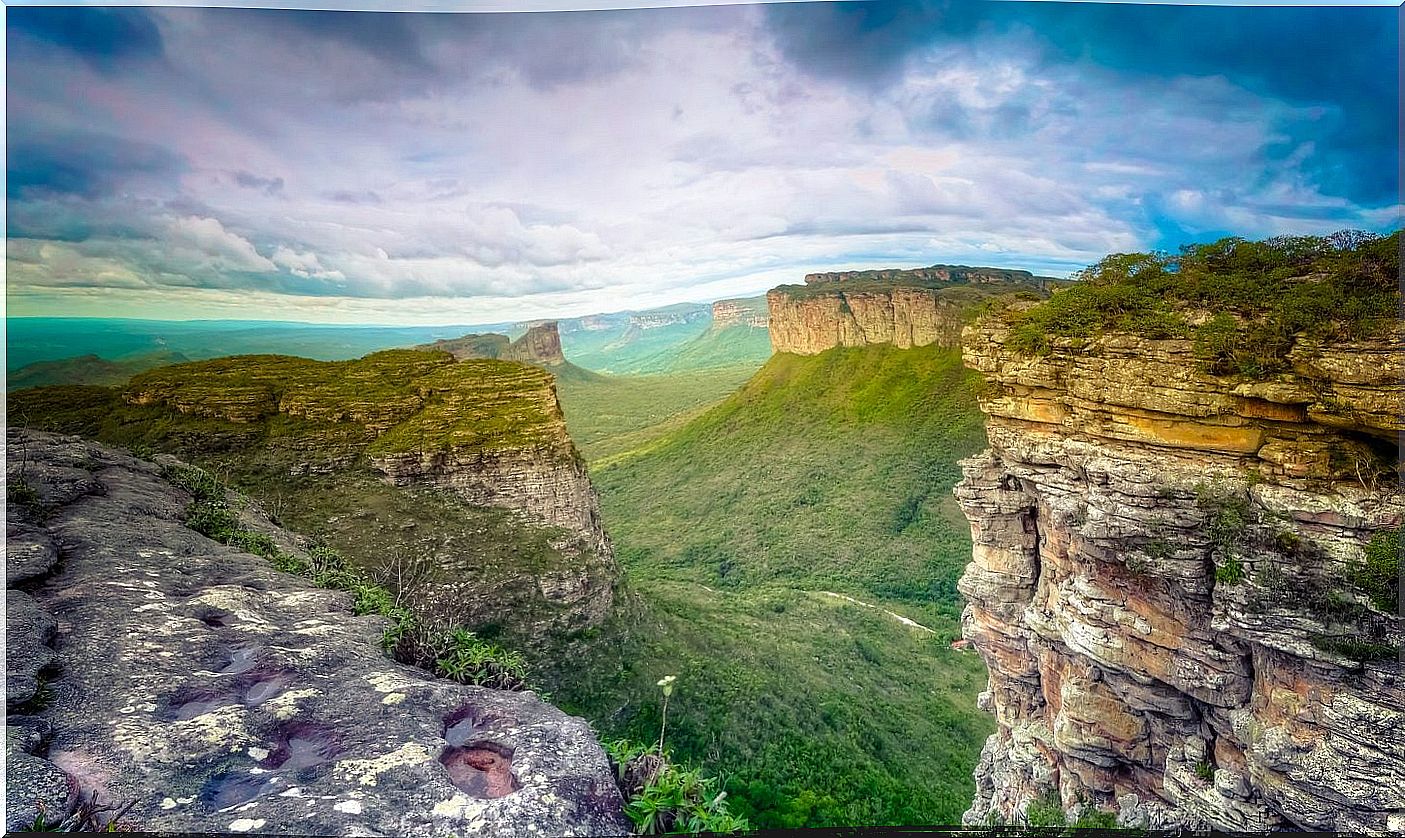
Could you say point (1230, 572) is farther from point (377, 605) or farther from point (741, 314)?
point (741, 314)

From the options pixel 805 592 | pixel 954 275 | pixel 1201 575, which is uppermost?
pixel 954 275

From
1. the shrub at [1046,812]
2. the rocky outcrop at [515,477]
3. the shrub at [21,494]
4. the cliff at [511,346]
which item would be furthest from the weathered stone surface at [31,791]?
the cliff at [511,346]

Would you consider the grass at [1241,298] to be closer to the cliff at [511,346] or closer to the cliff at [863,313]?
the cliff at [511,346]

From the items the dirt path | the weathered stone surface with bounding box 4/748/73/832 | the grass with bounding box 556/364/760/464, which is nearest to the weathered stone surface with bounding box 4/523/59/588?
the weathered stone surface with bounding box 4/748/73/832

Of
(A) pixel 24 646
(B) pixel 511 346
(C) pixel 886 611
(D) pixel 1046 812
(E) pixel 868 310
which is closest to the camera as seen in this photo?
(A) pixel 24 646

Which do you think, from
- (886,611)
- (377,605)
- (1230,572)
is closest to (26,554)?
(377,605)

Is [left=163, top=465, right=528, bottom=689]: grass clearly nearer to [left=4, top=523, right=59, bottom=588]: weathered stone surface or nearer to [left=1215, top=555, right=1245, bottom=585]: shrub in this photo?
[left=4, top=523, right=59, bottom=588]: weathered stone surface
